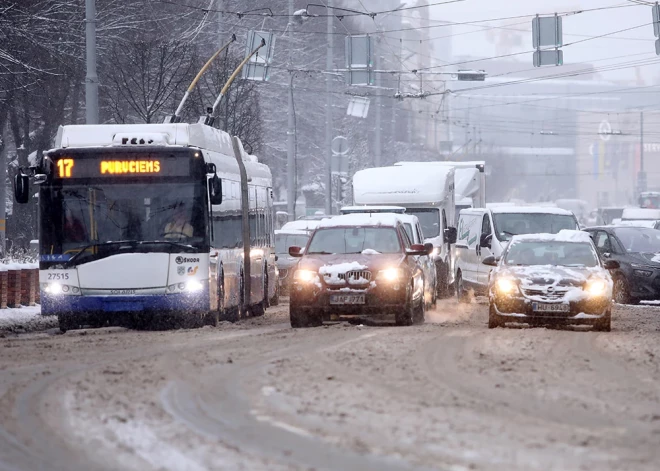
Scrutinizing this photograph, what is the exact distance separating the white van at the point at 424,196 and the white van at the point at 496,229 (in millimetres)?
1932

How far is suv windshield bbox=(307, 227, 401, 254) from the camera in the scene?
22.7m

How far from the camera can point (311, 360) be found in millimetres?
14898

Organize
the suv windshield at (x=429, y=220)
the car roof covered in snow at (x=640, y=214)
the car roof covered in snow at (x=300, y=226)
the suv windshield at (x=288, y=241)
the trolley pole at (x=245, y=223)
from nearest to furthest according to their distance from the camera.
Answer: the trolley pole at (x=245, y=223), the suv windshield at (x=429, y=220), the suv windshield at (x=288, y=241), the car roof covered in snow at (x=300, y=226), the car roof covered in snow at (x=640, y=214)

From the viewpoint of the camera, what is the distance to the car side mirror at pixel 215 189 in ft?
70.8

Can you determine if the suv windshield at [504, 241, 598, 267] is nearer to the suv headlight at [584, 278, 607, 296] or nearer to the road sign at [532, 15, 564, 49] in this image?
the suv headlight at [584, 278, 607, 296]

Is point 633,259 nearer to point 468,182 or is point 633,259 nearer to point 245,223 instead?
point 245,223

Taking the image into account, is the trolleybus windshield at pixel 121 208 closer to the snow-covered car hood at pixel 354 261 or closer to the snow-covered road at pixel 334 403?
the snow-covered car hood at pixel 354 261

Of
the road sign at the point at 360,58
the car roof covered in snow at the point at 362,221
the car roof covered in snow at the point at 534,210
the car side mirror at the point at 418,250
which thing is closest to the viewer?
the car side mirror at the point at 418,250

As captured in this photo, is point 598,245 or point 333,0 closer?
point 598,245

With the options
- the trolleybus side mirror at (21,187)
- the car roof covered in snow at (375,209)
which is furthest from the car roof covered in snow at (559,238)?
the car roof covered in snow at (375,209)

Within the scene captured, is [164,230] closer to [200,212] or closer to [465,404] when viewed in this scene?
[200,212]

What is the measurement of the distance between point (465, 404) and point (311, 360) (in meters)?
4.02

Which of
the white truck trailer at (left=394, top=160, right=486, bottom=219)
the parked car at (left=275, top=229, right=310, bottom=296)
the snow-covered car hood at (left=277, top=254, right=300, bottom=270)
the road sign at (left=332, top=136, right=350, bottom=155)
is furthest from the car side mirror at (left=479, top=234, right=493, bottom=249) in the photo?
the road sign at (left=332, top=136, right=350, bottom=155)

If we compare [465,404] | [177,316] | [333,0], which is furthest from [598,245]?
[333,0]
